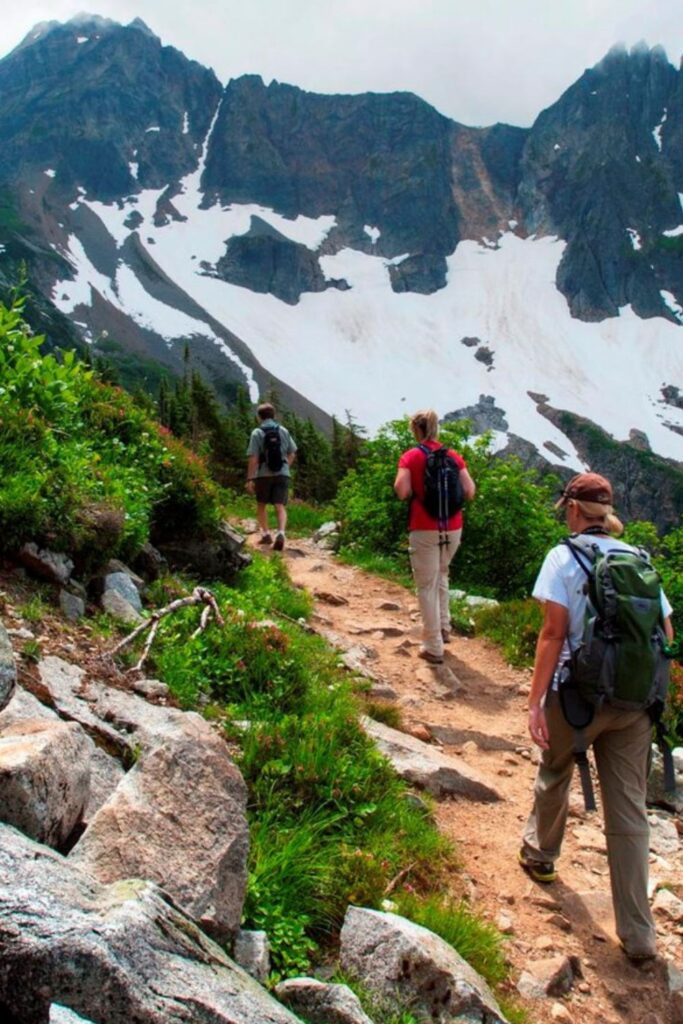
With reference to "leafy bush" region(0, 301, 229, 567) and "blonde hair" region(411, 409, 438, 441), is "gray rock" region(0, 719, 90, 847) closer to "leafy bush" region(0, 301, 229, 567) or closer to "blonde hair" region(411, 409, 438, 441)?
"leafy bush" region(0, 301, 229, 567)

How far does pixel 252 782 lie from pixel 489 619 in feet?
20.9

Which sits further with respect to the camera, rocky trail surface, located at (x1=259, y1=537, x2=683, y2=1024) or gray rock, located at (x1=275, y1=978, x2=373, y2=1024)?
rocky trail surface, located at (x1=259, y1=537, x2=683, y2=1024)

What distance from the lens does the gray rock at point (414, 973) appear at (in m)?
3.06

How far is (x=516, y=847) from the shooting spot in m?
5.15

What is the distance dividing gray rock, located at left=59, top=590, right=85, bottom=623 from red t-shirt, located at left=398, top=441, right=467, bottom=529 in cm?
386

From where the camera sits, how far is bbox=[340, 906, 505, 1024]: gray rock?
3059 mm

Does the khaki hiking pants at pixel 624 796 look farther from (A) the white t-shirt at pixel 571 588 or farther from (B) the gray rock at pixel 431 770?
(B) the gray rock at pixel 431 770

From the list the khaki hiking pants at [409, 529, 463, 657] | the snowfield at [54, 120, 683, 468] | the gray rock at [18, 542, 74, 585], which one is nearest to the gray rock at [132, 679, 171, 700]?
the gray rock at [18, 542, 74, 585]

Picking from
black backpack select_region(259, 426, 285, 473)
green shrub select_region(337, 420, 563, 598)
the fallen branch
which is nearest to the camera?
the fallen branch

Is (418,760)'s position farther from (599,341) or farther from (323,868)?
(599,341)

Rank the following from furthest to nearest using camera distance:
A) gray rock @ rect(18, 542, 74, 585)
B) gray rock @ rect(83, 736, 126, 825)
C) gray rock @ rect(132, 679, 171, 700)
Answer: gray rock @ rect(18, 542, 74, 585) < gray rock @ rect(132, 679, 171, 700) < gray rock @ rect(83, 736, 126, 825)

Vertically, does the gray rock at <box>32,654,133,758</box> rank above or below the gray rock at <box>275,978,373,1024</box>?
above

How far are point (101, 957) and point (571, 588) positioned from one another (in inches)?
125

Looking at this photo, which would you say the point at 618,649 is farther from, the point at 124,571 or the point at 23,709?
the point at 124,571
